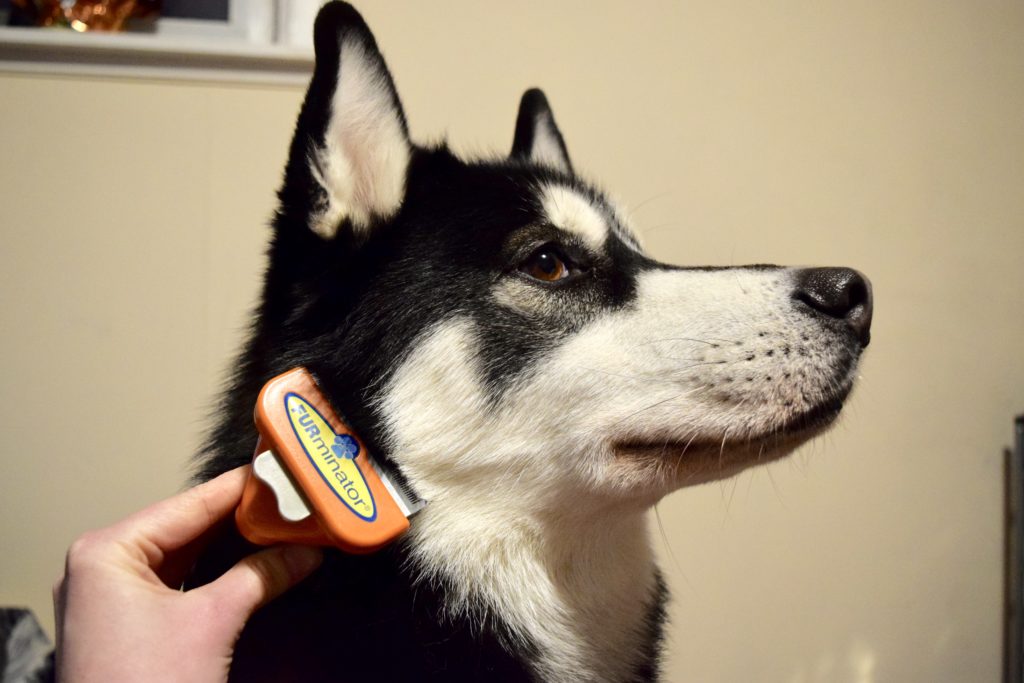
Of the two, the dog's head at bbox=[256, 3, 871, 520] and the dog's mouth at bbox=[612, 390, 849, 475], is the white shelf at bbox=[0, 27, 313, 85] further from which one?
the dog's mouth at bbox=[612, 390, 849, 475]

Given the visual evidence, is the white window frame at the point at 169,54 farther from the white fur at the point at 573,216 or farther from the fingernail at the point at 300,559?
the fingernail at the point at 300,559

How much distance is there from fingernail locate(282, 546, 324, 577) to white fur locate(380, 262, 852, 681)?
0.11 metres

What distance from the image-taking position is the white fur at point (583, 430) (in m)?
0.69

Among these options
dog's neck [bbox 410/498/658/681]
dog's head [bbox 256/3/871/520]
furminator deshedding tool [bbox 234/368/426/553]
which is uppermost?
dog's head [bbox 256/3/871/520]

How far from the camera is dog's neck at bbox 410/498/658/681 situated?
0.75 meters

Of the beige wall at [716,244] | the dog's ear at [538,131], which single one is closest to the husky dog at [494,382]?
the dog's ear at [538,131]

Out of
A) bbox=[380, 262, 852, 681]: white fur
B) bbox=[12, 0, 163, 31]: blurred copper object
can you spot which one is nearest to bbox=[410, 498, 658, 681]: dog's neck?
bbox=[380, 262, 852, 681]: white fur

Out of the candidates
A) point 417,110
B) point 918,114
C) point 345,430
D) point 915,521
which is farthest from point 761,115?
point 345,430

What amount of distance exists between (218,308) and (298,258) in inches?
27.5

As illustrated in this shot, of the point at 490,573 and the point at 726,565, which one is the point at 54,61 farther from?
the point at 726,565

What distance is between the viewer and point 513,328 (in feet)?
2.49

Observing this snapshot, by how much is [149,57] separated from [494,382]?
115cm

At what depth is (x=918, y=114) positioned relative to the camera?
1.58m

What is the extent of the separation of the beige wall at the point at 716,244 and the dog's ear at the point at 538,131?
1.01ft
